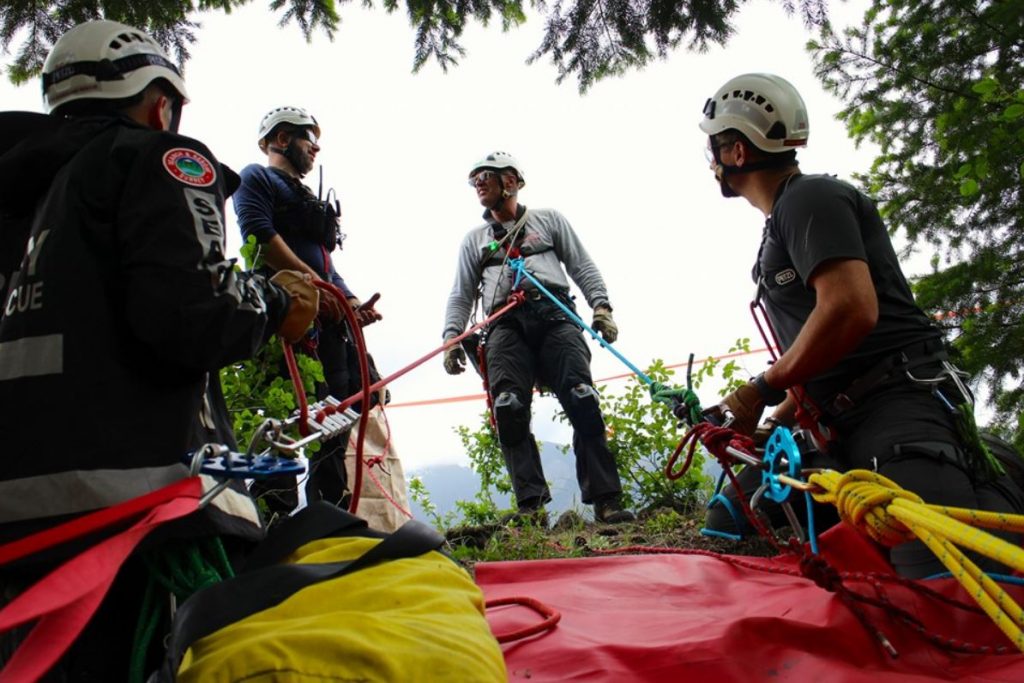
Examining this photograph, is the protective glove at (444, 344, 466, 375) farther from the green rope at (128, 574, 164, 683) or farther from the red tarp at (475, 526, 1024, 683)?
the green rope at (128, 574, 164, 683)

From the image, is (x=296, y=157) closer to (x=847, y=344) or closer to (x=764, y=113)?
(x=764, y=113)

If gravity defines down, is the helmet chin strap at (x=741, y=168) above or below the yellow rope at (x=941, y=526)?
above

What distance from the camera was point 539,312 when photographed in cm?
496

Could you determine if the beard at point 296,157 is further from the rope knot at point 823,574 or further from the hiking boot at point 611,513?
the rope knot at point 823,574

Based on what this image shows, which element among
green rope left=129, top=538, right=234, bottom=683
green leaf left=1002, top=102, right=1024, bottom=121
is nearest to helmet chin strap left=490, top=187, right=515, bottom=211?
green leaf left=1002, top=102, right=1024, bottom=121

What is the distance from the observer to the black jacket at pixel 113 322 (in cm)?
128

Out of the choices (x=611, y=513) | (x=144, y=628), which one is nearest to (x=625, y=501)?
(x=611, y=513)

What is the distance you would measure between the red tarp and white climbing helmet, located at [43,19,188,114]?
1.63 metres

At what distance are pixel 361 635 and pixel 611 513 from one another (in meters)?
3.81

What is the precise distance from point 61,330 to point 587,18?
3.08m

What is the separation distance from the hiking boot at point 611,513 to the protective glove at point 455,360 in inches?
55.8

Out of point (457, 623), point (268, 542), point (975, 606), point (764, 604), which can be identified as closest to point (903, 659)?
point (975, 606)

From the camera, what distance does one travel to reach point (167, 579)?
1314 mm

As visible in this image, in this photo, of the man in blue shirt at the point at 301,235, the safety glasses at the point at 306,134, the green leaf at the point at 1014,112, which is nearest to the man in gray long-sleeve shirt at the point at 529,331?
the man in blue shirt at the point at 301,235
